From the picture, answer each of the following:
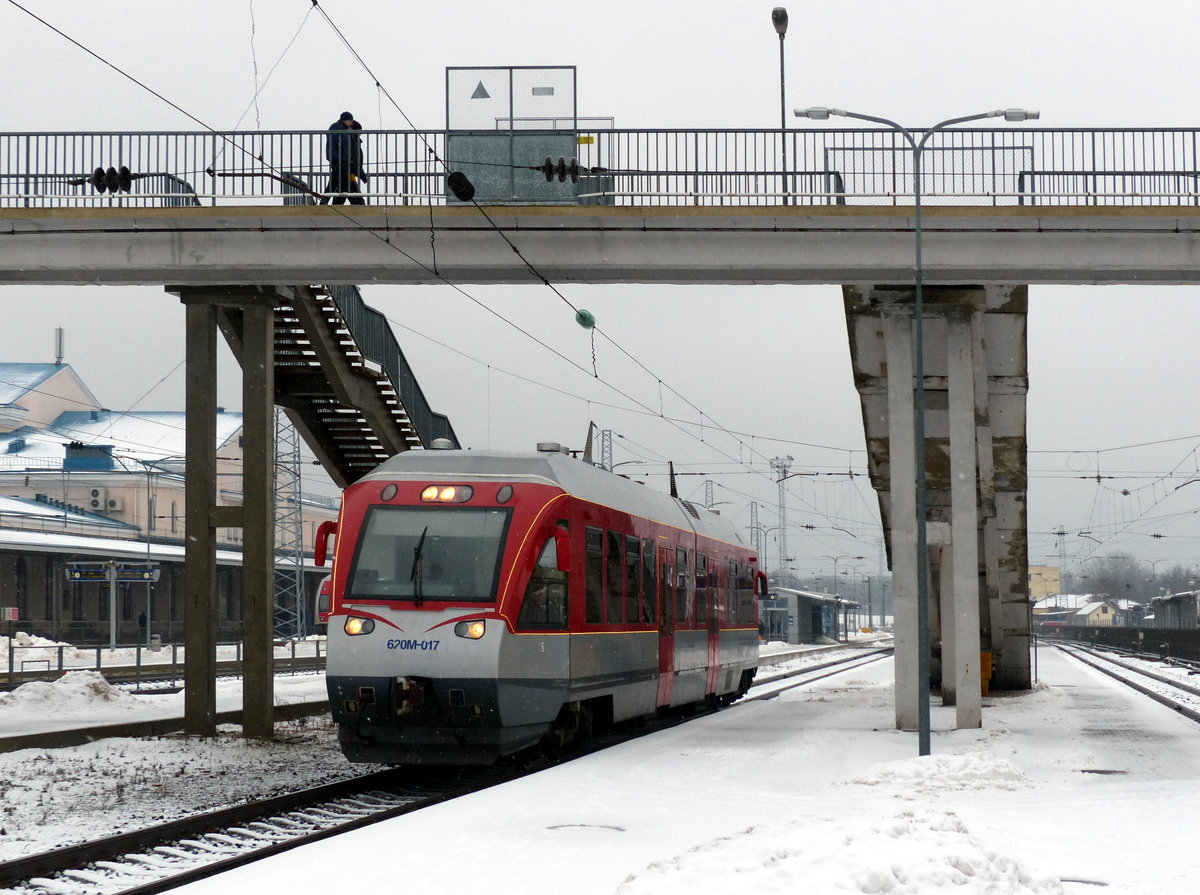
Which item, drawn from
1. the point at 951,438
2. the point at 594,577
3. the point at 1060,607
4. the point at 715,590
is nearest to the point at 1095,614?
the point at 1060,607

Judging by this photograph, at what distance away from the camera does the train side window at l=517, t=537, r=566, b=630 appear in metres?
15.6

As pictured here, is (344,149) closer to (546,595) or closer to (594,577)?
(594,577)

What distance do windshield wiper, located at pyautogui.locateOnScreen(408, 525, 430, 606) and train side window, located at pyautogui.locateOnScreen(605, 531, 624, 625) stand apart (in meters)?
2.88

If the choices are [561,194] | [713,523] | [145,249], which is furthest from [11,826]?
[713,523]

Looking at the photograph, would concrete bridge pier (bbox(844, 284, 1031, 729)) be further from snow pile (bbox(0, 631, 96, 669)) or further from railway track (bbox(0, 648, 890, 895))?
snow pile (bbox(0, 631, 96, 669))

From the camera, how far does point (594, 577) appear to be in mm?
17266

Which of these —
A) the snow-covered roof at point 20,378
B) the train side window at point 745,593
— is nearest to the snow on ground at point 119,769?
the train side window at point 745,593

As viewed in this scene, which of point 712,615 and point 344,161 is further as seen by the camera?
point 712,615

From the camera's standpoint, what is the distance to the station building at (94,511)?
186 ft

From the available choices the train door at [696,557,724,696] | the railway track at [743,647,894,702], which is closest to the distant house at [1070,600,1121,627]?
the railway track at [743,647,894,702]

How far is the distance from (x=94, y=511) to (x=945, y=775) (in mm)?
75230

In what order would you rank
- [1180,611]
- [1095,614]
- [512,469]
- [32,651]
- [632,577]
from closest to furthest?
[512,469], [632,577], [32,651], [1180,611], [1095,614]

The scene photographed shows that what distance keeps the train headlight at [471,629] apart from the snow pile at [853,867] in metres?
6.61

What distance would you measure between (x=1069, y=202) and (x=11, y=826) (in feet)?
49.5
